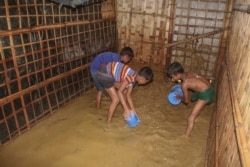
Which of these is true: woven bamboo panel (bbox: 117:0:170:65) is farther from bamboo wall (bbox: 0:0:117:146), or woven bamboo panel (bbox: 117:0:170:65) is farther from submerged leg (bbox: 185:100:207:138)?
submerged leg (bbox: 185:100:207:138)

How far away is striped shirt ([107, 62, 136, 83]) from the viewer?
4.21 meters

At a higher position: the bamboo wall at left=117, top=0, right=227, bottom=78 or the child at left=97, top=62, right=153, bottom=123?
the bamboo wall at left=117, top=0, right=227, bottom=78

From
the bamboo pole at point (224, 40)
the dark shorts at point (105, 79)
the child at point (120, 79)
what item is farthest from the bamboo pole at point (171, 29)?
the dark shorts at point (105, 79)

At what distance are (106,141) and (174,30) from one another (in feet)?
12.0

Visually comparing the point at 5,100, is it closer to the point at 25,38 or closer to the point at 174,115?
the point at 25,38

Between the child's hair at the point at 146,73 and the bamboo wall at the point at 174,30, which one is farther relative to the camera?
the bamboo wall at the point at 174,30

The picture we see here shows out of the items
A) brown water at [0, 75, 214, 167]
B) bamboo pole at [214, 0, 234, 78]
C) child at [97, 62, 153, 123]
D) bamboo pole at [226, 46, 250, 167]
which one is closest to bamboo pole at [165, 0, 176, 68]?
bamboo pole at [214, 0, 234, 78]

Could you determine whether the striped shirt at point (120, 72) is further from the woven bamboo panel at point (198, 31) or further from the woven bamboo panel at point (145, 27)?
the woven bamboo panel at point (198, 31)

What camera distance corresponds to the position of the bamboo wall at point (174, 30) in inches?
235

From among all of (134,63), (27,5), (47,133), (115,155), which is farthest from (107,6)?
(115,155)

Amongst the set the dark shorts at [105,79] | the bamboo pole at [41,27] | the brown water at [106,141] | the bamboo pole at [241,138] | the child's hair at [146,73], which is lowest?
the brown water at [106,141]

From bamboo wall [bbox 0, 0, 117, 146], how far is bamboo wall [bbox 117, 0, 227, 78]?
3.48 ft

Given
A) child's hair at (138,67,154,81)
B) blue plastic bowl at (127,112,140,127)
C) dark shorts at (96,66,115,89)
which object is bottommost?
blue plastic bowl at (127,112,140,127)

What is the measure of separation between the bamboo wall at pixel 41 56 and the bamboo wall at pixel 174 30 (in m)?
1.06
